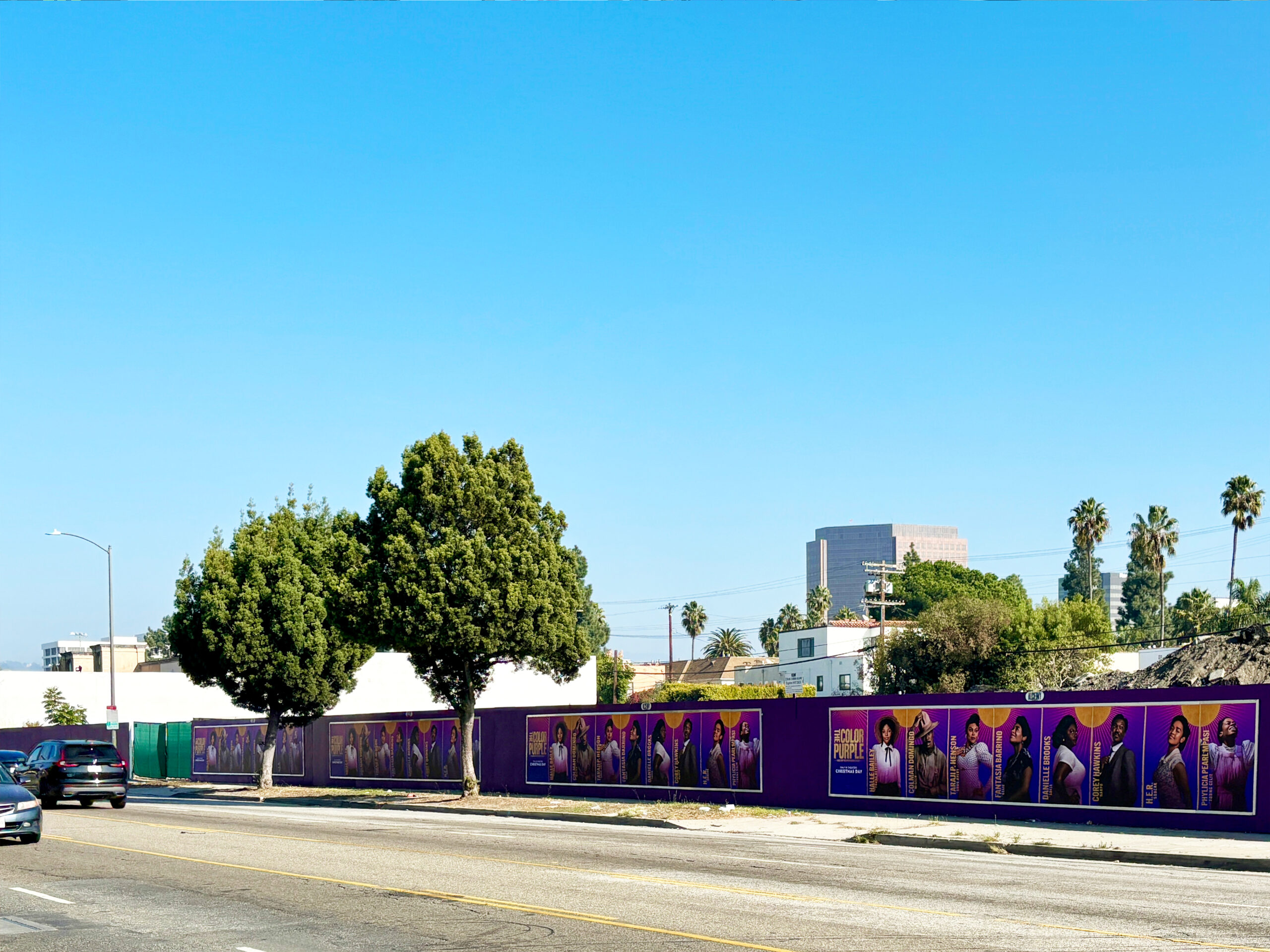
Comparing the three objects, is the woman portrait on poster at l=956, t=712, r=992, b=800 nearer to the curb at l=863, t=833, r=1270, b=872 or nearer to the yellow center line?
the curb at l=863, t=833, r=1270, b=872

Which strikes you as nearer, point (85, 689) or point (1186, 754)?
point (1186, 754)

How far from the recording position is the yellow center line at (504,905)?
37.0 ft

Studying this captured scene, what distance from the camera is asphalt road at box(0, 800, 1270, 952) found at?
11.4 metres

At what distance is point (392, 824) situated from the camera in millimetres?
26516

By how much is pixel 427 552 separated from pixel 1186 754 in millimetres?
17333

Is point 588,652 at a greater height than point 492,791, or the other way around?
point 588,652

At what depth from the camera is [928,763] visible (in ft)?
85.6

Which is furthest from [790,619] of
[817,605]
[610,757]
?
[610,757]

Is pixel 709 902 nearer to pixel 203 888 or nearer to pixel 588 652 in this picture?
pixel 203 888

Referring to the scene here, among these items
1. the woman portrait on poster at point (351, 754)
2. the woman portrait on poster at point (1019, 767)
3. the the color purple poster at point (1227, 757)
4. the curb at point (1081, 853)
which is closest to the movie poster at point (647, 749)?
the woman portrait on poster at point (1019, 767)

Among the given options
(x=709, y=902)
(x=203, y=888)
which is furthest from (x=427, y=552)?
(x=709, y=902)

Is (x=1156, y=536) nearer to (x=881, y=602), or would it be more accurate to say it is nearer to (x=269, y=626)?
(x=881, y=602)

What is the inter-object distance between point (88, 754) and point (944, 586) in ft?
429

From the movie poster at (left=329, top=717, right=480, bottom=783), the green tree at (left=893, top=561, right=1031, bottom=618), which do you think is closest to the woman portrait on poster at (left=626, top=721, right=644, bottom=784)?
the movie poster at (left=329, top=717, right=480, bottom=783)
